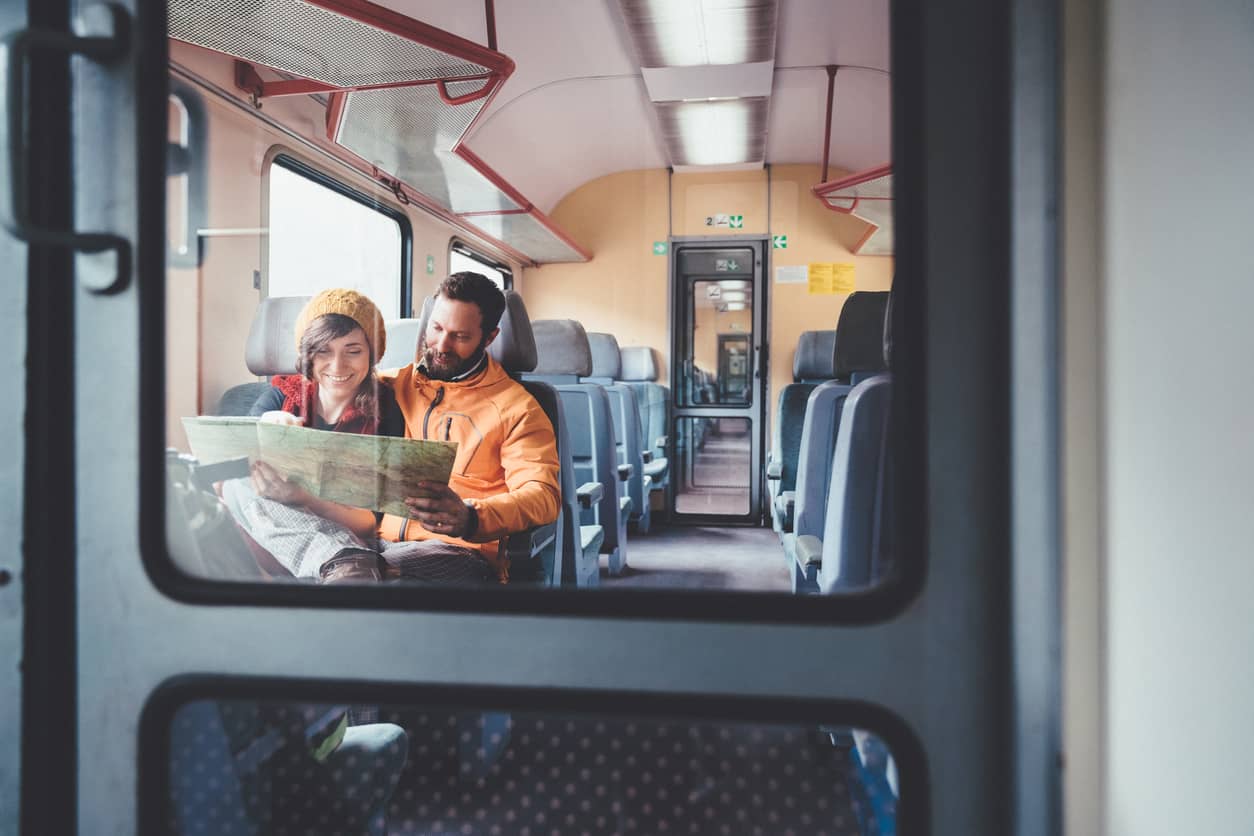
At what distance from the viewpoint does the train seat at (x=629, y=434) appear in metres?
4.73

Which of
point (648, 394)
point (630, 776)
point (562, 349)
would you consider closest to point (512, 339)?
point (562, 349)

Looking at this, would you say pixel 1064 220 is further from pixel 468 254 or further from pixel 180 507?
pixel 468 254

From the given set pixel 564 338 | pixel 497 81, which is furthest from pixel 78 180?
pixel 564 338

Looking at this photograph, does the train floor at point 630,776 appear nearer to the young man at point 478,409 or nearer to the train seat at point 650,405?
the young man at point 478,409

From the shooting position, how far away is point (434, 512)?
1548mm

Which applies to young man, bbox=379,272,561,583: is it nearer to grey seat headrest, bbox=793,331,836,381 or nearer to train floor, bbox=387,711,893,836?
train floor, bbox=387,711,893,836

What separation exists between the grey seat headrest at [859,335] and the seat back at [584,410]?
1542 mm

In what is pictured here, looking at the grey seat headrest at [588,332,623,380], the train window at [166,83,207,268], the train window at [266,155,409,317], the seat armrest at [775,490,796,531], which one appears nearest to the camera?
the train window at [166,83,207,268]

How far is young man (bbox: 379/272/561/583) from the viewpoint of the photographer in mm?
1966

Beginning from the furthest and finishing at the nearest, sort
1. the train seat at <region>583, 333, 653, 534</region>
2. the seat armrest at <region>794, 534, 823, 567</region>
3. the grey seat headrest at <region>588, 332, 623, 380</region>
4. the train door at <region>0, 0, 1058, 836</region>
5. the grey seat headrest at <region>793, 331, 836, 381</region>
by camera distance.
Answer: the grey seat headrest at <region>588, 332, 623, 380</region>, the train seat at <region>583, 333, 653, 534</region>, the grey seat headrest at <region>793, 331, 836, 381</region>, the seat armrest at <region>794, 534, 823, 567</region>, the train door at <region>0, 0, 1058, 836</region>

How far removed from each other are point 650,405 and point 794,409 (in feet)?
5.44

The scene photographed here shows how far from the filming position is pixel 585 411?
11.9ft

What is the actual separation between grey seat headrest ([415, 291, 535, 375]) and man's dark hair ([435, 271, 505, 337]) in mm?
68

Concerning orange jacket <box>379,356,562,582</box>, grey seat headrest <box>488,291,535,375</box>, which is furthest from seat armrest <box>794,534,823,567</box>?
grey seat headrest <box>488,291,535,375</box>
